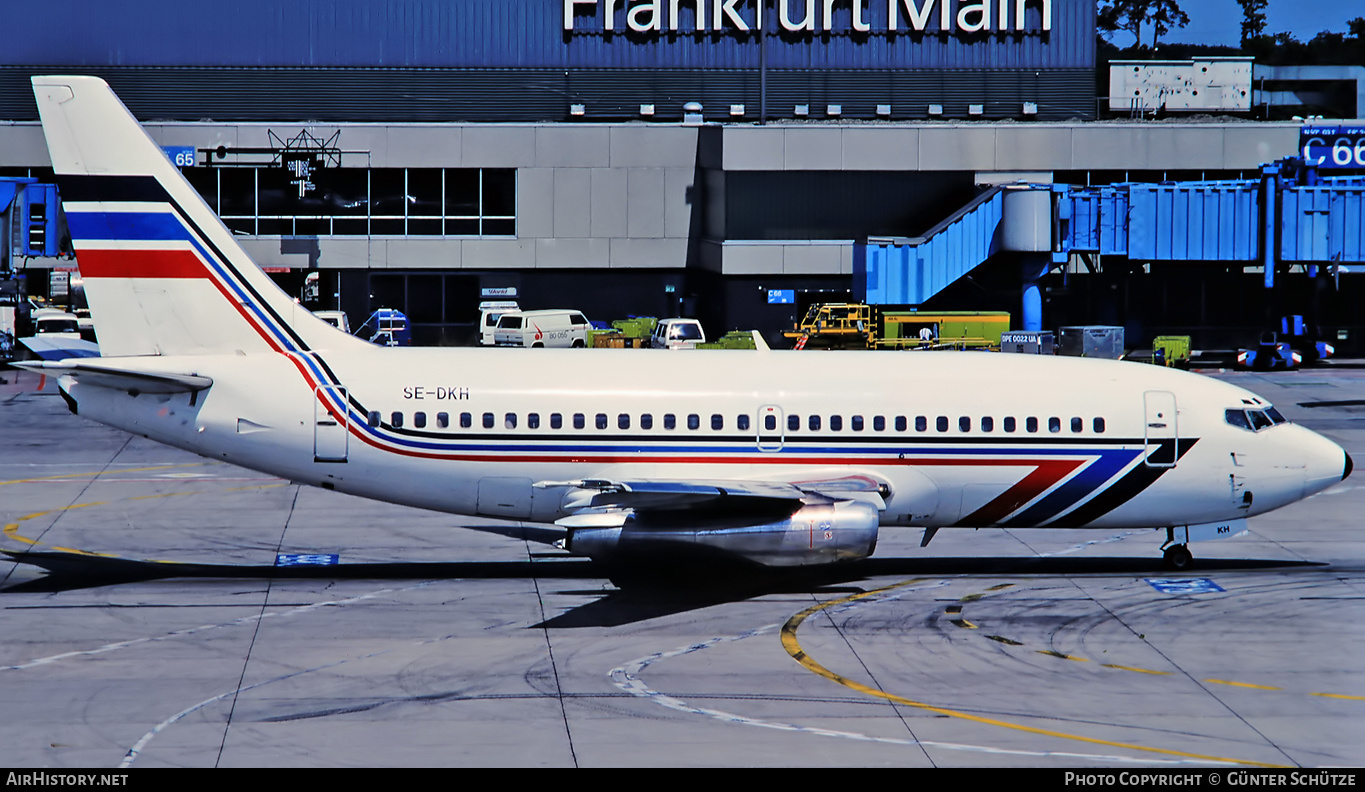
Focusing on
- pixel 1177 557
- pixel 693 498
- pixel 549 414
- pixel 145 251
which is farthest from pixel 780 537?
pixel 145 251

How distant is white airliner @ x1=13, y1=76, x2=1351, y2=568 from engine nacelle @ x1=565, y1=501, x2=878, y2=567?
1186 mm

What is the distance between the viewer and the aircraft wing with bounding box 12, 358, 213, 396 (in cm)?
2612

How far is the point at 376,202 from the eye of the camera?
263 feet

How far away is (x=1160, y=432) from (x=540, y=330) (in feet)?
151

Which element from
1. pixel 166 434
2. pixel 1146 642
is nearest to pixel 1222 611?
pixel 1146 642

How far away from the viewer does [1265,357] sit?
70.0m

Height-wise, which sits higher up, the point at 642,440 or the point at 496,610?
the point at 642,440

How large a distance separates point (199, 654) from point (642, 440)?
8716mm

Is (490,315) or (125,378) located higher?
(490,315)

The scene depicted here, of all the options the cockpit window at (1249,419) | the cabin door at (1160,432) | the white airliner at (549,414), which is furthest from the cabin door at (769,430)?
the cockpit window at (1249,419)

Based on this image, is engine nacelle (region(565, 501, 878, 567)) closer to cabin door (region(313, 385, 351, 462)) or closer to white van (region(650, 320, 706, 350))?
cabin door (region(313, 385, 351, 462))

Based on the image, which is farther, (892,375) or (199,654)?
(892,375)

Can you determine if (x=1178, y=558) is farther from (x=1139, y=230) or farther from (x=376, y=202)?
(x=376, y=202)

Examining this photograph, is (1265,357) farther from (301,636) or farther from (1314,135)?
(301,636)
